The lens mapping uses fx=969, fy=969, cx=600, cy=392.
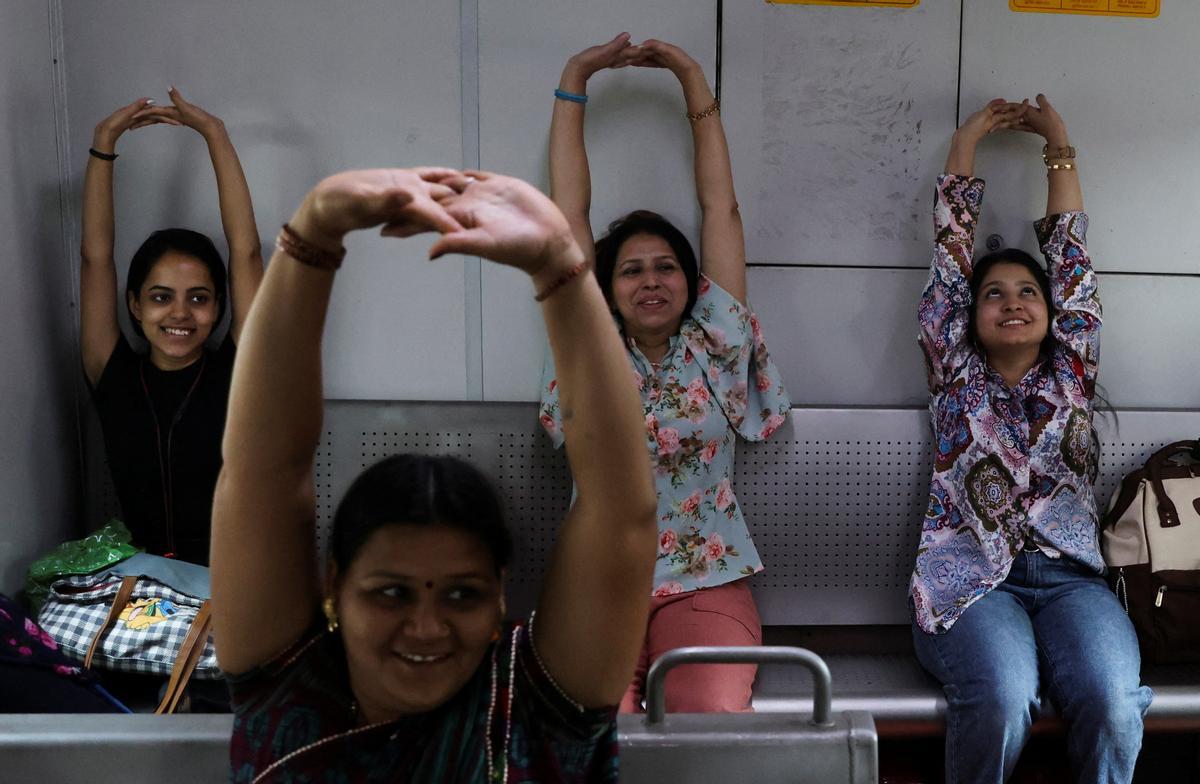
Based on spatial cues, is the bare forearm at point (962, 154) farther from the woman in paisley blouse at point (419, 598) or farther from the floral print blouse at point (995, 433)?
the woman in paisley blouse at point (419, 598)

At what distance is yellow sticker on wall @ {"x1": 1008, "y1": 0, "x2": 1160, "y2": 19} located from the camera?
3119 millimetres

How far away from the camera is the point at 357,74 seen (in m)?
3.04

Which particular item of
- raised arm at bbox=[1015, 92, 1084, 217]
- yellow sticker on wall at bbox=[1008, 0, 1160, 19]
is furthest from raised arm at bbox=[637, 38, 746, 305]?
yellow sticker on wall at bbox=[1008, 0, 1160, 19]

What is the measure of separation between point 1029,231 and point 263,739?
9.43 feet

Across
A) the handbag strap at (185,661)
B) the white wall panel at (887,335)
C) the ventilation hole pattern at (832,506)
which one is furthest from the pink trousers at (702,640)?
the handbag strap at (185,661)

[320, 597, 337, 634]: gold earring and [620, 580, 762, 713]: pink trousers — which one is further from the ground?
[320, 597, 337, 634]: gold earring

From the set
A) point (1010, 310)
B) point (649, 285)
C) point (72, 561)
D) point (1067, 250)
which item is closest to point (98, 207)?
point (72, 561)

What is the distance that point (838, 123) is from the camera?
3.13 metres

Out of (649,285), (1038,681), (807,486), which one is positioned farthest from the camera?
(807,486)

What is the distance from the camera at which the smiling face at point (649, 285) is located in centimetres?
284

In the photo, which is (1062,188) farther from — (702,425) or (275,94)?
(275,94)

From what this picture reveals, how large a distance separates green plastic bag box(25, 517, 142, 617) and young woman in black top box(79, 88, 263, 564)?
0.66 feet

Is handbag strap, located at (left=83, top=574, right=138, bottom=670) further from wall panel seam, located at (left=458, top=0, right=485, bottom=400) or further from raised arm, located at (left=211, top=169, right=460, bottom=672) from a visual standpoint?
raised arm, located at (left=211, top=169, right=460, bottom=672)

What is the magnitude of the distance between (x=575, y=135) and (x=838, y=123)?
2.86 feet
